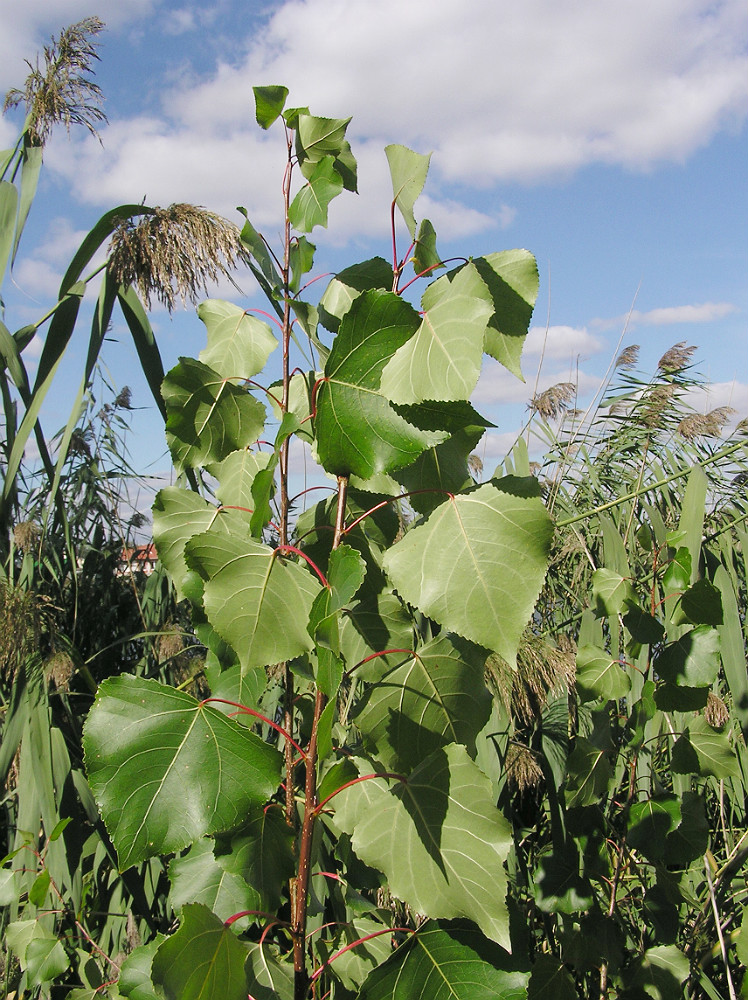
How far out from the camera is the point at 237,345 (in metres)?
0.76

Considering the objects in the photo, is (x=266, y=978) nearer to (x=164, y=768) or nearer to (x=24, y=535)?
(x=164, y=768)

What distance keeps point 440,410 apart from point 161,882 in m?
1.49

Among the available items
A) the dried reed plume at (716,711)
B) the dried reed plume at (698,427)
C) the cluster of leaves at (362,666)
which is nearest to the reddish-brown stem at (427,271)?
the cluster of leaves at (362,666)

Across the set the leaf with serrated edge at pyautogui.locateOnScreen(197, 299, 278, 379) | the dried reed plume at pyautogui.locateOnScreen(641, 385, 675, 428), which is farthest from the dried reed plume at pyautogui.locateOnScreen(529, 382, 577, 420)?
the leaf with serrated edge at pyautogui.locateOnScreen(197, 299, 278, 379)

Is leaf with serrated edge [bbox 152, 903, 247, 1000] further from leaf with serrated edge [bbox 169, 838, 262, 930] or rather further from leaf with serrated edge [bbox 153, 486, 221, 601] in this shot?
leaf with serrated edge [bbox 153, 486, 221, 601]

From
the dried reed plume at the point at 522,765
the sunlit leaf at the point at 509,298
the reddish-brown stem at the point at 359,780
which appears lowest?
the dried reed plume at the point at 522,765

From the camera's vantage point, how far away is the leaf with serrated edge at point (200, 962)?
51cm

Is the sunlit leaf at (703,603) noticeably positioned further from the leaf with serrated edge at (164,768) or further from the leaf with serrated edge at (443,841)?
the leaf with serrated edge at (164,768)

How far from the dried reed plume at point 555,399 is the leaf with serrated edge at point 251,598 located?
1.40 meters

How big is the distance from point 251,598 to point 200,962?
10.8 inches

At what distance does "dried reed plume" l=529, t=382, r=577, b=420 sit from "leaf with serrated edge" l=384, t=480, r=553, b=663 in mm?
1365

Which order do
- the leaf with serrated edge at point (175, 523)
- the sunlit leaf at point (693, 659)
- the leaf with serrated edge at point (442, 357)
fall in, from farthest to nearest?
the sunlit leaf at point (693, 659) < the leaf with serrated edge at point (175, 523) < the leaf with serrated edge at point (442, 357)

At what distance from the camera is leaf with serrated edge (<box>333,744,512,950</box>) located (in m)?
0.52

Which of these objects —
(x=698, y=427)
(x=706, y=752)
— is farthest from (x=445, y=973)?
(x=698, y=427)
